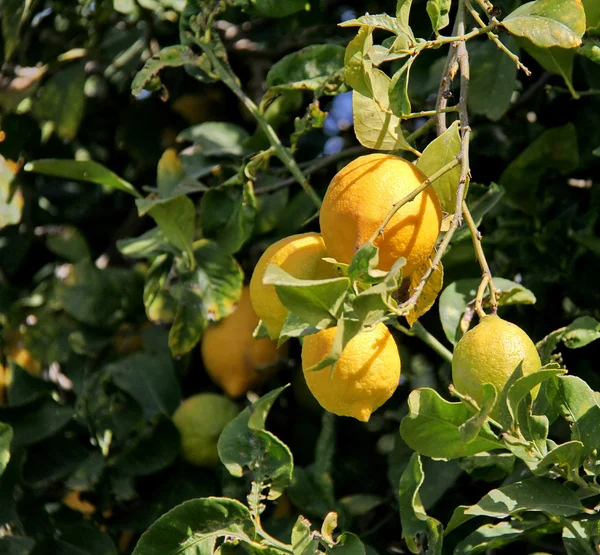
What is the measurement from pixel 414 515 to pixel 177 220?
525 millimetres

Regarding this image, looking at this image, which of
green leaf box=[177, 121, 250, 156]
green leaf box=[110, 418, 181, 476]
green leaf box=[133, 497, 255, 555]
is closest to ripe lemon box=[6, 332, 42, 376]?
green leaf box=[110, 418, 181, 476]

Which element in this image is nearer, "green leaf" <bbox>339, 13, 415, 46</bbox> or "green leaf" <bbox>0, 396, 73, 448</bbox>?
"green leaf" <bbox>339, 13, 415, 46</bbox>

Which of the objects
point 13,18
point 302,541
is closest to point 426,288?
point 302,541

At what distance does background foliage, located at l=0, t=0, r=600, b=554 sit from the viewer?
1.17m

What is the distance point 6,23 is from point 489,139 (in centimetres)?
82

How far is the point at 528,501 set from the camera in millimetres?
816

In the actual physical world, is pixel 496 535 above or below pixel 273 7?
below

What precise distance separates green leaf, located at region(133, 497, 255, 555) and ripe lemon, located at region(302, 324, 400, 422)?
17 centimetres

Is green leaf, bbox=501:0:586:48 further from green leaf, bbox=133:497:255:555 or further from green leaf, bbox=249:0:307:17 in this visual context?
green leaf, bbox=133:497:255:555

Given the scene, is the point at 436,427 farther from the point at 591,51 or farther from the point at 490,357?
the point at 591,51

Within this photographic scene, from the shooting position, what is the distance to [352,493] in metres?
1.35

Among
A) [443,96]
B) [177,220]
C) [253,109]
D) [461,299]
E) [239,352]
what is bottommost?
[239,352]

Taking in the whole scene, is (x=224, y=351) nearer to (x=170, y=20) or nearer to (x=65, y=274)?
(x=65, y=274)

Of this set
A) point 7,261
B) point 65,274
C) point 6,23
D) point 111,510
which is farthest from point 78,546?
point 6,23
